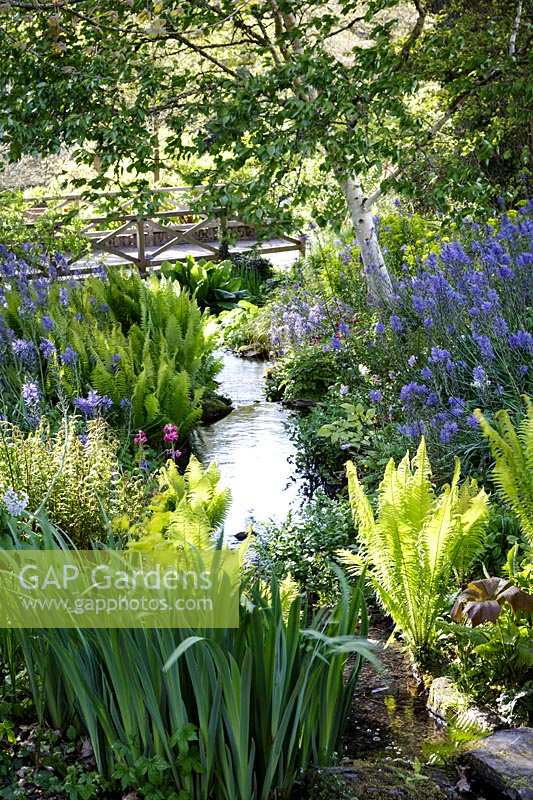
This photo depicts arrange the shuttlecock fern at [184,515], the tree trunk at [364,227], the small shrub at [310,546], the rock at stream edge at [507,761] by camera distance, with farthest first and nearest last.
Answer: the tree trunk at [364,227] → the small shrub at [310,546] → the shuttlecock fern at [184,515] → the rock at stream edge at [507,761]

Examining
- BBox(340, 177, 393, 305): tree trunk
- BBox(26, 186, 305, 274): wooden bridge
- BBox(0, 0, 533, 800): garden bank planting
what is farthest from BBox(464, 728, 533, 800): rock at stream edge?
BBox(26, 186, 305, 274): wooden bridge

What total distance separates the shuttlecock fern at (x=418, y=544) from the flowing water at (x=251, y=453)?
4.50ft

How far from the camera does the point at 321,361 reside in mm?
7793

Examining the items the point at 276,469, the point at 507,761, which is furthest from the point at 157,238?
the point at 507,761

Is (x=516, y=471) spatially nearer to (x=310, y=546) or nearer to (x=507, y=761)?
(x=507, y=761)

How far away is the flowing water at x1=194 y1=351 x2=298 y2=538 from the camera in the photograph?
5715 mm

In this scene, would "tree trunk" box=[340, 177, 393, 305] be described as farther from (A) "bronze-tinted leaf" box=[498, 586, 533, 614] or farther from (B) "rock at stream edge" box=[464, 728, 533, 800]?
(B) "rock at stream edge" box=[464, 728, 533, 800]

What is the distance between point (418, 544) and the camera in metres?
3.36

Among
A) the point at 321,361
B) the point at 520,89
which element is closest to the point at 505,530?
the point at 321,361

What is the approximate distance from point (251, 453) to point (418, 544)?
3559 mm

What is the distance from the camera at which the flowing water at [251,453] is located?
18.7ft

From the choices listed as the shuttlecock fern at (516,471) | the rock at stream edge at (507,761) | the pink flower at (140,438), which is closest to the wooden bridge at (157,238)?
the pink flower at (140,438)

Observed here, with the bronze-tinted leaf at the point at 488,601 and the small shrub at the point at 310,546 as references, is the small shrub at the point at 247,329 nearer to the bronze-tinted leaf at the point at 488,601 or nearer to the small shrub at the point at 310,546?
the small shrub at the point at 310,546

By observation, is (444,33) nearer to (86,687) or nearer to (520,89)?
(520,89)
